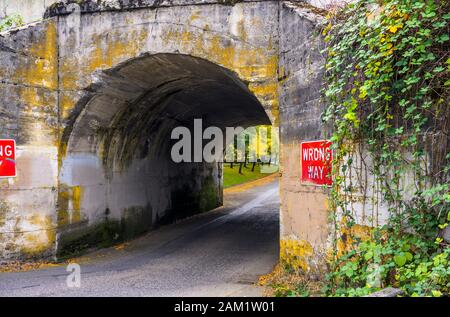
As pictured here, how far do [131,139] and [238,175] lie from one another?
82.3ft

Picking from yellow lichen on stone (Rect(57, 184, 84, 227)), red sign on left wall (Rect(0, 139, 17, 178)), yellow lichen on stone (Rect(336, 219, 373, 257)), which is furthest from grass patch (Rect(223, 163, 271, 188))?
yellow lichen on stone (Rect(336, 219, 373, 257))

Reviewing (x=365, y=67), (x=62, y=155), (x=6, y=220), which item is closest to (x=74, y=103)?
(x=62, y=155)

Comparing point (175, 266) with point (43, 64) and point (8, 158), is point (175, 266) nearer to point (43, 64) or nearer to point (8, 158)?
point (8, 158)

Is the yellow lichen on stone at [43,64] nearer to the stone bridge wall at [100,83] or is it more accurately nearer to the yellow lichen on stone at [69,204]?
the stone bridge wall at [100,83]

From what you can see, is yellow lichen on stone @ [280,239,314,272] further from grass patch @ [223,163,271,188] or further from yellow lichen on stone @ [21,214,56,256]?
grass patch @ [223,163,271,188]

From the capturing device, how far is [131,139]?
36.3 ft

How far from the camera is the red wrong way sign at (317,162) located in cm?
623

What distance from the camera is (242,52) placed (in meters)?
8.01

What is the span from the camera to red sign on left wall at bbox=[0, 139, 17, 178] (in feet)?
27.8

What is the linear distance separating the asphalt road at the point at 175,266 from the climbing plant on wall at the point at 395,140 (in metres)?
2.23

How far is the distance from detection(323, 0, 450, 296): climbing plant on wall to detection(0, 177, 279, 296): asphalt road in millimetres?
2235

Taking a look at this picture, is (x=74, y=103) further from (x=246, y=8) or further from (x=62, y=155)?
(x=246, y=8)

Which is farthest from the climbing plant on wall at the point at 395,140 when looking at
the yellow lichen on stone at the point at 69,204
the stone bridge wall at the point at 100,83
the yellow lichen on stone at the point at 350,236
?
the yellow lichen on stone at the point at 69,204

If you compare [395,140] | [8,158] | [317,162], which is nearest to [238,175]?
[8,158]
